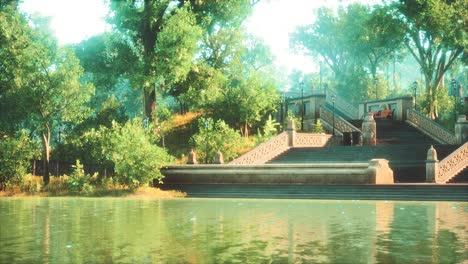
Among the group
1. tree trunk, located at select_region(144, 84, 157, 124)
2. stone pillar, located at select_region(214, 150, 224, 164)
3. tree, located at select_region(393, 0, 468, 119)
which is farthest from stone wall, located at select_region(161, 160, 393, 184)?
tree, located at select_region(393, 0, 468, 119)

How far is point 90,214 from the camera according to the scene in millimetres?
19703

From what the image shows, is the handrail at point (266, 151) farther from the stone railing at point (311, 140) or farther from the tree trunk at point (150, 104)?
the tree trunk at point (150, 104)

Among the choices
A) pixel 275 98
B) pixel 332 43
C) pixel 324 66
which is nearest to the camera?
pixel 275 98

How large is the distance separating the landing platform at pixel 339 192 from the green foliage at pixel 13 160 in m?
9.59

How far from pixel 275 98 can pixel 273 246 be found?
3727 centimetres

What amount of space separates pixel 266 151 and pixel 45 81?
45.3ft

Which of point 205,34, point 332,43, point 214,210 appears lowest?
point 214,210

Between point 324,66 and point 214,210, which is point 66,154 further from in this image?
point 324,66

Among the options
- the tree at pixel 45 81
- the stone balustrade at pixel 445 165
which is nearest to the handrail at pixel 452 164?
the stone balustrade at pixel 445 165

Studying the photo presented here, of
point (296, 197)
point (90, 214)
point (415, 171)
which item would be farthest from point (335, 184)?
point (90, 214)

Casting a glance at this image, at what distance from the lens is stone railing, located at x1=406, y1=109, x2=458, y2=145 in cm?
4403

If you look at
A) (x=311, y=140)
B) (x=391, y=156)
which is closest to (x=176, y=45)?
(x=311, y=140)

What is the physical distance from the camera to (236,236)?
13234 millimetres

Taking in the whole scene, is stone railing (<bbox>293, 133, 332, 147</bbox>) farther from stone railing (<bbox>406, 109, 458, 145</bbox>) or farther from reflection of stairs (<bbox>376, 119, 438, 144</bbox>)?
stone railing (<bbox>406, 109, 458, 145</bbox>)
